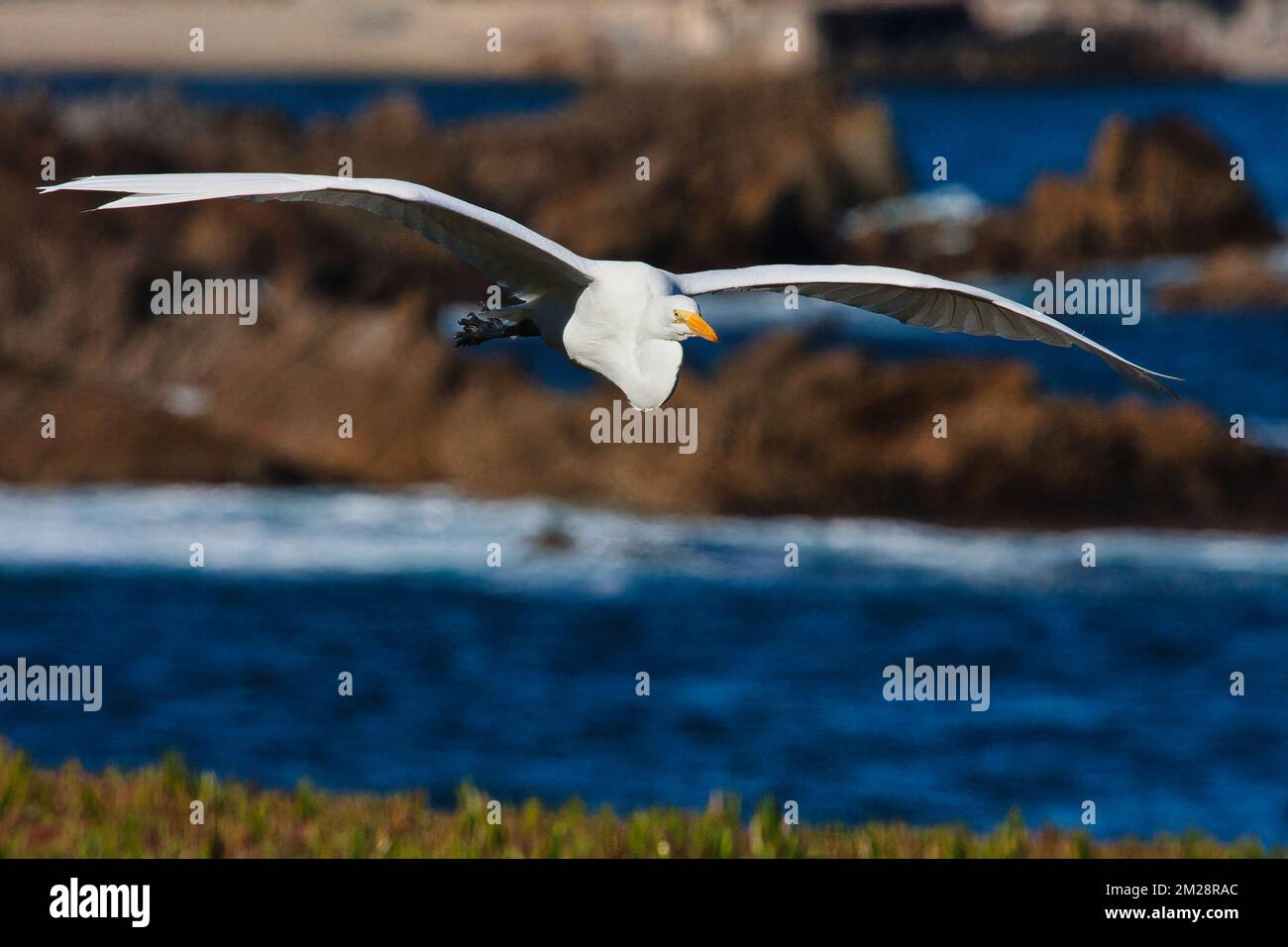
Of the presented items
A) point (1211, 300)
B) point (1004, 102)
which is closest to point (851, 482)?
point (1211, 300)

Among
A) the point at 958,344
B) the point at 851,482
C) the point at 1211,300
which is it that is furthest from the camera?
the point at 1211,300

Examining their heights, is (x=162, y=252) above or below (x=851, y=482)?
above

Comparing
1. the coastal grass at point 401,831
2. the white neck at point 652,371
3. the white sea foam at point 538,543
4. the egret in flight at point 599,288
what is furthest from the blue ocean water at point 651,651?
the white neck at point 652,371

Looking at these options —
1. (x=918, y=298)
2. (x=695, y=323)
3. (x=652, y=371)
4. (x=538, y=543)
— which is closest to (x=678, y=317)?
(x=695, y=323)

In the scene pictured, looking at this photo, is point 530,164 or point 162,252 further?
Answer: point 530,164

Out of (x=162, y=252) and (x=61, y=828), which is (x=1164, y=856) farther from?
(x=162, y=252)

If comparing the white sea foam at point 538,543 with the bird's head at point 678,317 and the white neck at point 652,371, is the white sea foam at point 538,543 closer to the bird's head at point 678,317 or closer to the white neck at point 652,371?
the white neck at point 652,371

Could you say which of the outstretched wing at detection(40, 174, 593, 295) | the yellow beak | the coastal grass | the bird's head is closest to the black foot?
the outstretched wing at detection(40, 174, 593, 295)

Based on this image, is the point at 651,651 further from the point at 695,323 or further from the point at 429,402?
the point at 695,323
